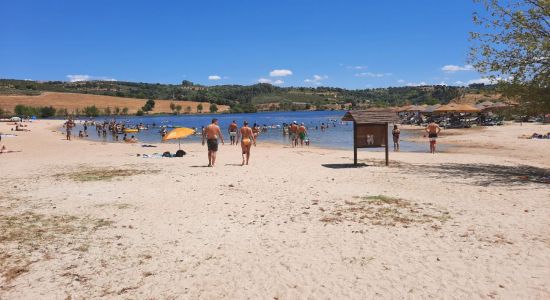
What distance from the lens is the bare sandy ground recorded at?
5055 mm

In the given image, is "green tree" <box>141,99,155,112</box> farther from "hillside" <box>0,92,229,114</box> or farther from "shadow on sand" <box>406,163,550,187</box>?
"shadow on sand" <box>406,163,550,187</box>

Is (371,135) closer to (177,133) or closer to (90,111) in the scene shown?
(177,133)

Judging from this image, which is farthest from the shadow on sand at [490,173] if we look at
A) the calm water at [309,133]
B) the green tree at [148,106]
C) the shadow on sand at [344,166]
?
the green tree at [148,106]

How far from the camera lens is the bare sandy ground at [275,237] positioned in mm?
5055

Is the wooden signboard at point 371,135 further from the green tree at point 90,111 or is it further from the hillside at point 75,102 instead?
the green tree at point 90,111

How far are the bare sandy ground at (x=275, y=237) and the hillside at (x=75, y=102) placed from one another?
115 metres

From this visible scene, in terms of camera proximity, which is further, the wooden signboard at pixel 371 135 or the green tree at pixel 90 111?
the green tree at pixel 90 111

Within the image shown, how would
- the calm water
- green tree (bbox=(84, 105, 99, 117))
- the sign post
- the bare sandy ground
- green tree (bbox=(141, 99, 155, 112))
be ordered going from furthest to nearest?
green tree (bbox=(141, 99, 155, 112))
green tree (bbox=(84, 105, 99, 117))
the calm water
the sign post
the bare sandy ground

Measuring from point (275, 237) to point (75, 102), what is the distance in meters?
141

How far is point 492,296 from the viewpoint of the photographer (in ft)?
15.4

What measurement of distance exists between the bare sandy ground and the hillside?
11454 centimetres

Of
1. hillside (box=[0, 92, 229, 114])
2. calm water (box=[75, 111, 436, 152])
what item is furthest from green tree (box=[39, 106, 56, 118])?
calm water (box=[75, 111, 436, 152])

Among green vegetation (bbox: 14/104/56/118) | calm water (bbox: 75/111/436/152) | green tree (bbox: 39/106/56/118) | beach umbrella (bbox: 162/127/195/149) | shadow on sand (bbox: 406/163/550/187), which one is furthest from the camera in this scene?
green tree (bbox: 39/106/56/118)

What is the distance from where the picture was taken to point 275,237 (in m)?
6.91
